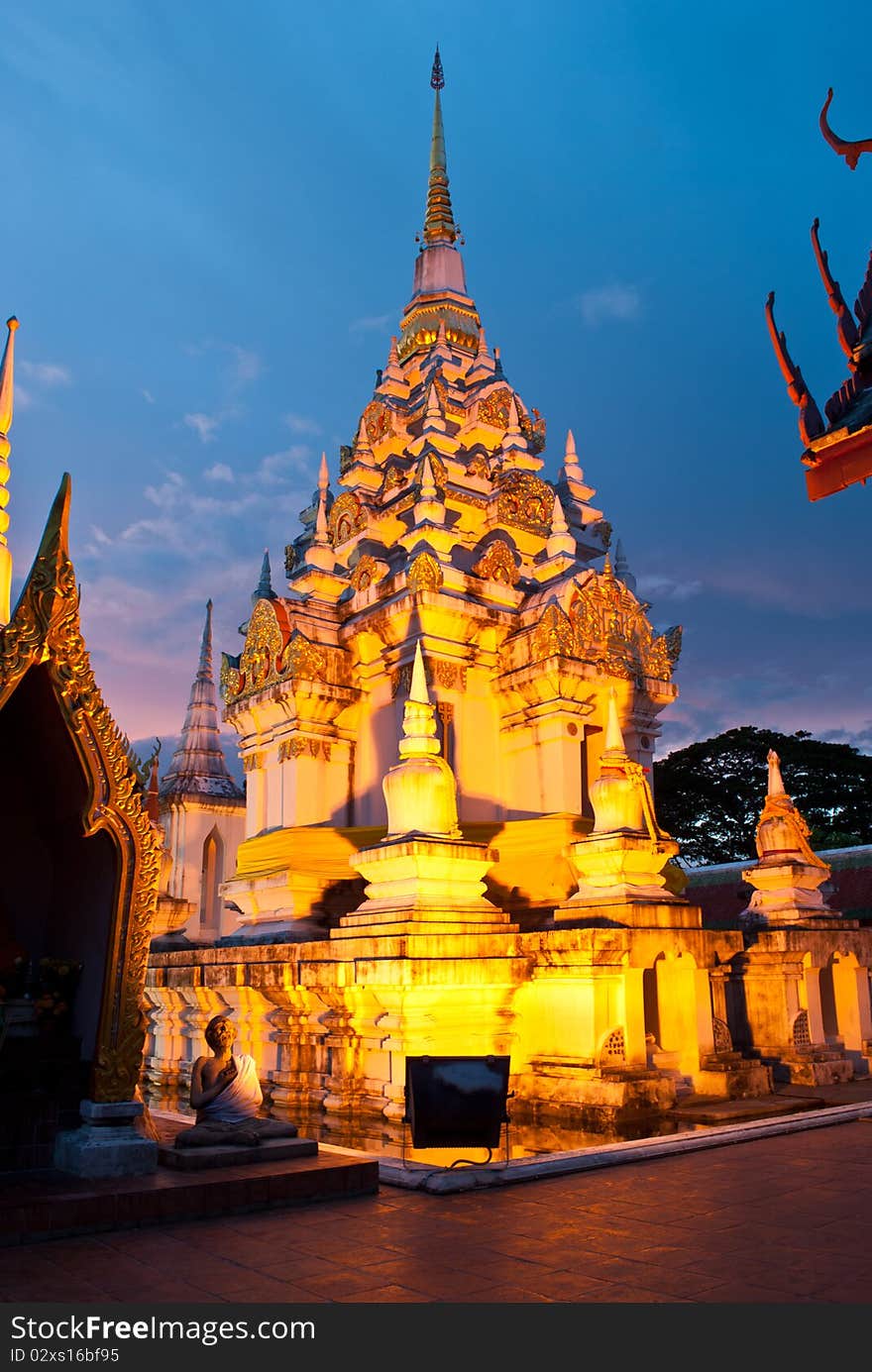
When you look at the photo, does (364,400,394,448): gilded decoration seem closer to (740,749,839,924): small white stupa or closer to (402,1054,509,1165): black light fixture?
(740,749,839,924): small white stupa

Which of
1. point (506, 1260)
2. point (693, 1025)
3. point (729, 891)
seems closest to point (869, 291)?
point (506, 1260)

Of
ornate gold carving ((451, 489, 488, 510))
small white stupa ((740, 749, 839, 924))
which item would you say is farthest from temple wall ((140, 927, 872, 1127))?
ornate gold carving ((451, 489, 488, 510))

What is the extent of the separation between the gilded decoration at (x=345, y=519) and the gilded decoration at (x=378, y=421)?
1621 millimetres

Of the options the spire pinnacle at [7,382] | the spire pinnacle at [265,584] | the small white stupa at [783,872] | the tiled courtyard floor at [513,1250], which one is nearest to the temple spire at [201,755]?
the spire pinnacle at [265,584]

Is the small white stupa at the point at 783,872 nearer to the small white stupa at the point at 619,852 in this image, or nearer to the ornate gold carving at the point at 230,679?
the small white stupa at the point at 619,852

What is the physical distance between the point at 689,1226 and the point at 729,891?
76.0 ft

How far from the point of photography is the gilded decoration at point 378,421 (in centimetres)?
2095

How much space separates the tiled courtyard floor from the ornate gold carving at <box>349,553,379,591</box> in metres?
12.4

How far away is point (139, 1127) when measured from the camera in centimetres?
679

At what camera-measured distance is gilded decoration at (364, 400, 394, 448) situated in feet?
68.7

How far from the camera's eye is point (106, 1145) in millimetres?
6344

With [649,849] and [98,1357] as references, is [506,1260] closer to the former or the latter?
[98,1357]

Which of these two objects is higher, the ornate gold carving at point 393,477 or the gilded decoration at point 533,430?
the gilded decoration at point 533,430

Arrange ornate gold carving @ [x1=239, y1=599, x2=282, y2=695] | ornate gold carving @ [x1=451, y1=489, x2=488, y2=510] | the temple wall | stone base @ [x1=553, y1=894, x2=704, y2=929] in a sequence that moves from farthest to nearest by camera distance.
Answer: ornate gold carving @ [x1=451, y1=489, x2=488, y2=510], ornate gold carving @ [x1=239, y1=599, x2=282, y2=695], stone base @ [x1=553, y1=894, x2=704, y2=929], the temple wall
